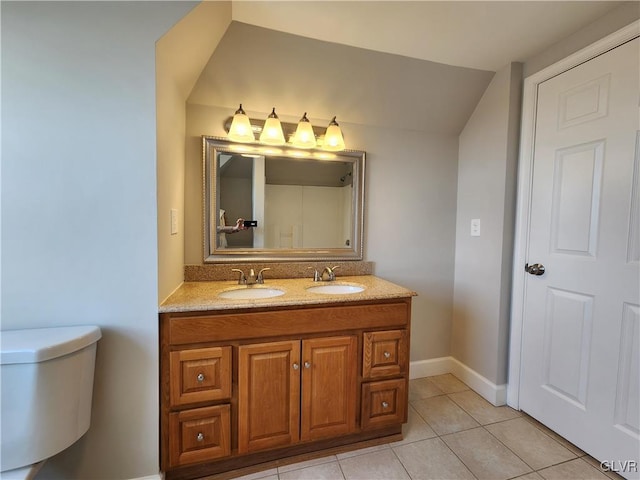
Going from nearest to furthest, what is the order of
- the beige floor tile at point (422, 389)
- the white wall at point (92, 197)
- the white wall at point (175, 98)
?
the white wall at point (92, 197) → the white wall at point (175, 98) → the beige floor tile at point (422, 389)

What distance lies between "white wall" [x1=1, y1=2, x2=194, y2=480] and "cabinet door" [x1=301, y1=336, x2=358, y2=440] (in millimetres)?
678

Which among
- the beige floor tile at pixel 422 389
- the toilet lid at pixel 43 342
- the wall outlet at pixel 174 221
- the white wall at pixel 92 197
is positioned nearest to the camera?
the toilet lid at pixel 43 342

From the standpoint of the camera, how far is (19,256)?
1074 mm

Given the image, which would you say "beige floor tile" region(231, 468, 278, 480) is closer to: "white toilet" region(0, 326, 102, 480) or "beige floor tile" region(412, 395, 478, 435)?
"white toilet" region(0, 326, 102, 480)

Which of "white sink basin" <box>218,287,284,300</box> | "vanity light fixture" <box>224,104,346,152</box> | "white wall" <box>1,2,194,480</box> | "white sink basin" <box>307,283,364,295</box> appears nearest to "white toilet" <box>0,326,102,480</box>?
"white wall" <box>1,2,194,480</box>

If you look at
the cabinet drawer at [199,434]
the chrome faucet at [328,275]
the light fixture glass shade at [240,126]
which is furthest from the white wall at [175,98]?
the chrome faucet at [328,275]

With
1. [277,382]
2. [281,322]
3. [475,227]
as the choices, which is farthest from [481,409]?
[281,322]

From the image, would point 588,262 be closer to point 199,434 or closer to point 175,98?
point 199,434

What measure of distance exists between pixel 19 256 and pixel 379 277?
1.91m

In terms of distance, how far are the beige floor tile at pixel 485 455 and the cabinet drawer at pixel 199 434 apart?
1.21 m

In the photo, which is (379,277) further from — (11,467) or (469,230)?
(11,467)

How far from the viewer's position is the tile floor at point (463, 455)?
1.36m

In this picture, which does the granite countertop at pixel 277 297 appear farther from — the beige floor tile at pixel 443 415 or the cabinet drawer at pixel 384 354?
the beige floor tile at pixel 443 415

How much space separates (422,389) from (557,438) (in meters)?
0.77
